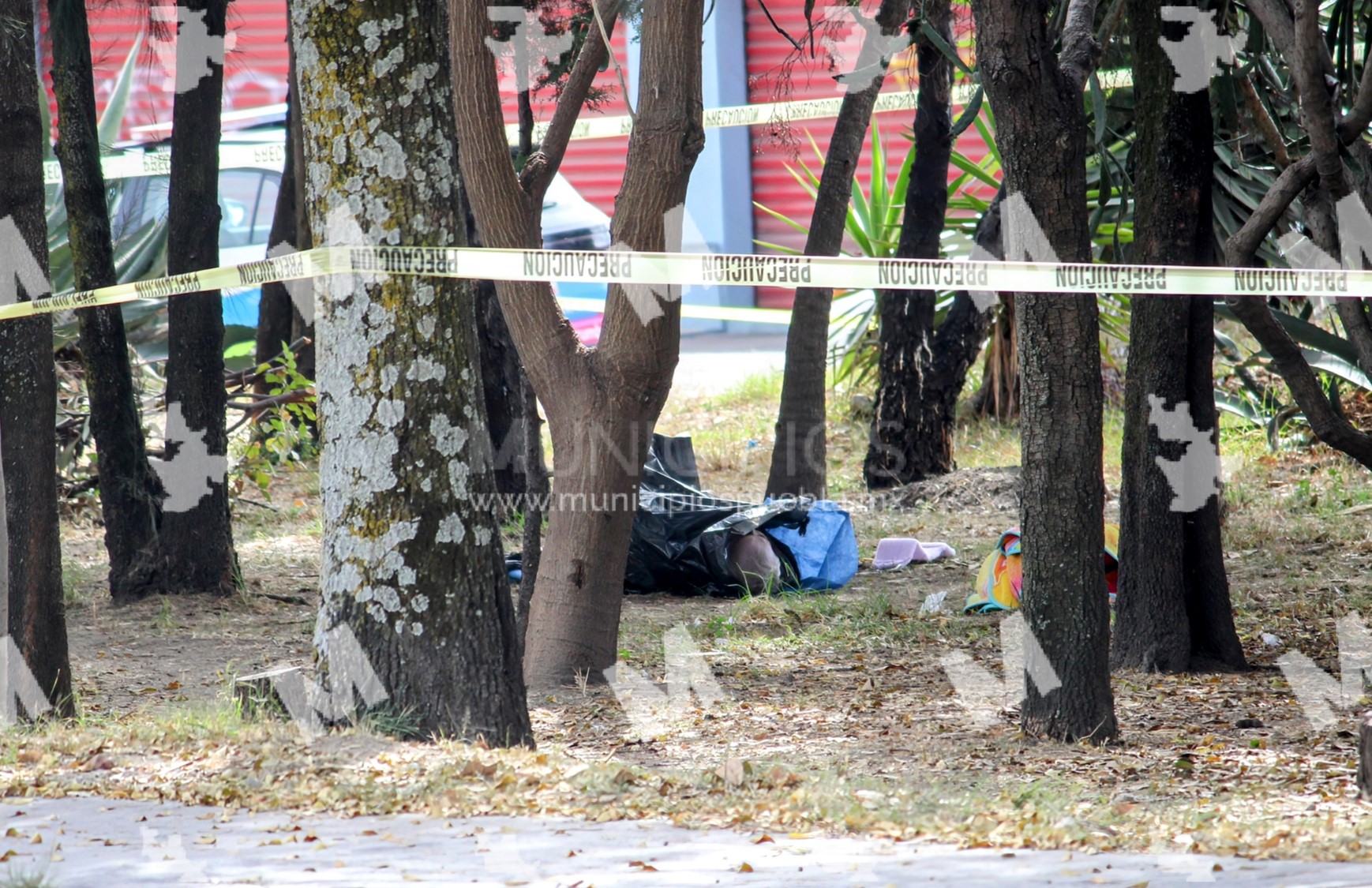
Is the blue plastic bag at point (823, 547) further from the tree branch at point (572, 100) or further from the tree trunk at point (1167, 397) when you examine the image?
the tree branch at point (572, 100)

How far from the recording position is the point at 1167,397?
19.5 feet

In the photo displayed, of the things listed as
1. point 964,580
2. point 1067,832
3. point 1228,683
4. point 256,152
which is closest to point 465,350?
point 1067,832

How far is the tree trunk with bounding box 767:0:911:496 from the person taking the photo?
8.95 metres

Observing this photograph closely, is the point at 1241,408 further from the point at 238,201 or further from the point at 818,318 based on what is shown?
the point at 238,201

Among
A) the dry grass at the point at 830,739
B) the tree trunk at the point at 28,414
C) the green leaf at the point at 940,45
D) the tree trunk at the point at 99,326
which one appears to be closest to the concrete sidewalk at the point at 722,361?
the dry grass at the point at 830,739

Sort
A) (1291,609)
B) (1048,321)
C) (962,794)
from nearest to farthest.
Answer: (962,794) → (1048,321) → (1291,609)

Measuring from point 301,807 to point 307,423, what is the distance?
6.94 m

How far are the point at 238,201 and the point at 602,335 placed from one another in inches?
321

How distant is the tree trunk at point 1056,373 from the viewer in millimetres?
4684

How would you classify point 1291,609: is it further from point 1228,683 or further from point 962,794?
point 962,794

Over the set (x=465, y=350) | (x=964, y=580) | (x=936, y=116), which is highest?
(x=936, y=116)

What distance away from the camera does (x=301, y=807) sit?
12.2 feet

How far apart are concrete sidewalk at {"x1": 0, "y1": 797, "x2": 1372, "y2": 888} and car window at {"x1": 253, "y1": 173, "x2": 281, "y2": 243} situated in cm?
988

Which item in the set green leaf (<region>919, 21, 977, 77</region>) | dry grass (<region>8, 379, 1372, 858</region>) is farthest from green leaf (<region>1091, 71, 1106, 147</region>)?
dry grass (<region>8, 379, 1372, 858</region>)
